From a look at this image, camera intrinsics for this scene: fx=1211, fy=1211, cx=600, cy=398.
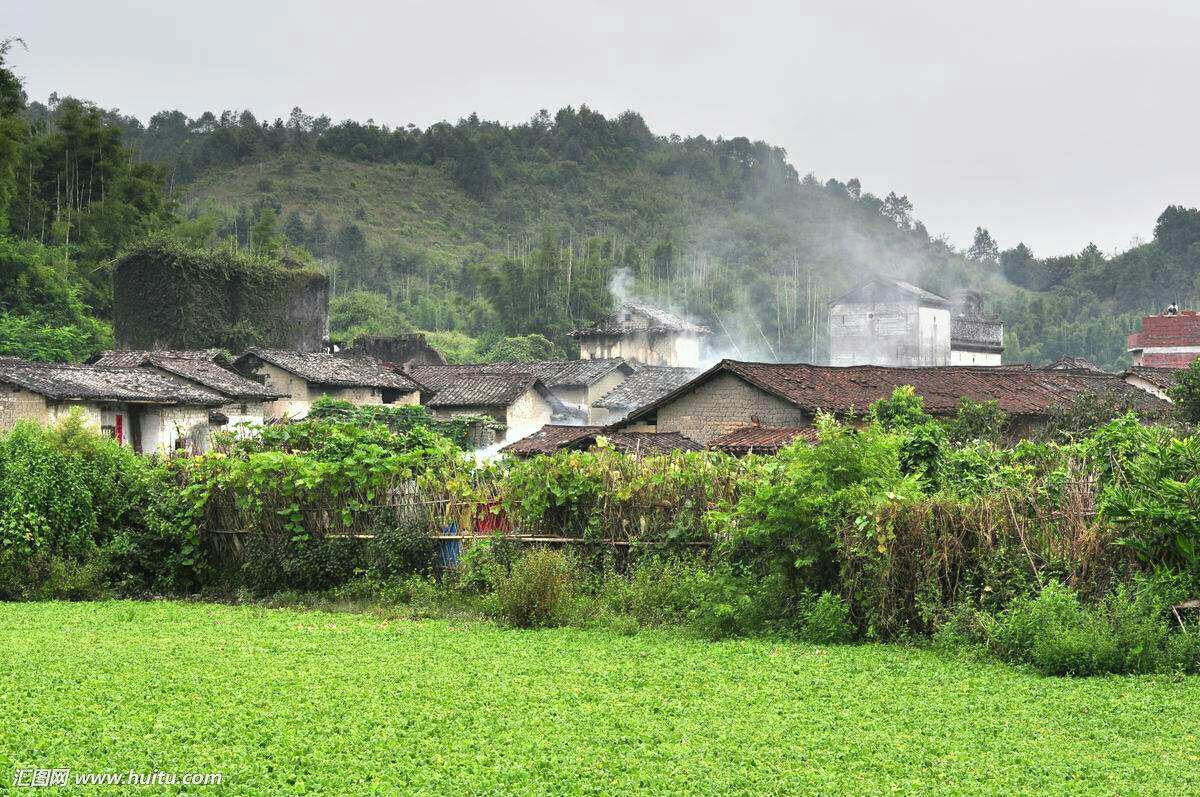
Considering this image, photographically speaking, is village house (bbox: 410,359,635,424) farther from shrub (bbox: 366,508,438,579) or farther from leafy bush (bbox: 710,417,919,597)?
leafy bush (bbox: 710,417,919,597)

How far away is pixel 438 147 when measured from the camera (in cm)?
13450

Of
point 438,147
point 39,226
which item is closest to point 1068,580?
point 39,226

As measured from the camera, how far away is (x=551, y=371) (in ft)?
186

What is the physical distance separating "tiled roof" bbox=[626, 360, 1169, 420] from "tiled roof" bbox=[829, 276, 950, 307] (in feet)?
81.2

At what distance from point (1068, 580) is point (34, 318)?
4692 centimetres

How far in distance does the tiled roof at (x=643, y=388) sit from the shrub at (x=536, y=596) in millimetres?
35056

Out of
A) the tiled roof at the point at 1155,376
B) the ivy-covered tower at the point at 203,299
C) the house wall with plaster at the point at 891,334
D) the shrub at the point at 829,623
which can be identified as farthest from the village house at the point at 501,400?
the shrub at the point at 829,623

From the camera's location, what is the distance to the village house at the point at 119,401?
28.7 meters

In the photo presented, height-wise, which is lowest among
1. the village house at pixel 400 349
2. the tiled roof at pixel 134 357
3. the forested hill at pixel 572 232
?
the tiled roof at pixel 134 357

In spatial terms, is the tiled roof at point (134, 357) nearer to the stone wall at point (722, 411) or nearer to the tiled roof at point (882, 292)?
the stone wall at point (722, 411)

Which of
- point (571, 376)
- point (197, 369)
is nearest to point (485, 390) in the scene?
point (571, 376)

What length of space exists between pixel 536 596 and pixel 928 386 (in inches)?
817

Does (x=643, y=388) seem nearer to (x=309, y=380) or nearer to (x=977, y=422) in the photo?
(x=309, y=380)

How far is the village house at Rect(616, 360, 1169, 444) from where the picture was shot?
28.7m
